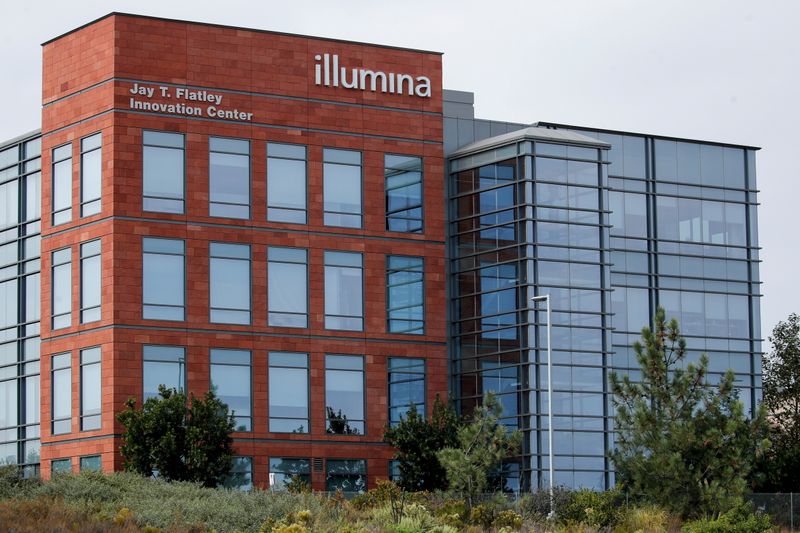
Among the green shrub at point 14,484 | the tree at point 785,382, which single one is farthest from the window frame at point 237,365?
the tree at point 785,382

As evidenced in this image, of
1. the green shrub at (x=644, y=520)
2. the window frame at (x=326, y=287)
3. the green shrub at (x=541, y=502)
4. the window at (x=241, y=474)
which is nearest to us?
the green shrub at (x=644, y=520)

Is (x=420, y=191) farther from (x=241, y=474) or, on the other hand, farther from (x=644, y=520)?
(x=644, y=520)

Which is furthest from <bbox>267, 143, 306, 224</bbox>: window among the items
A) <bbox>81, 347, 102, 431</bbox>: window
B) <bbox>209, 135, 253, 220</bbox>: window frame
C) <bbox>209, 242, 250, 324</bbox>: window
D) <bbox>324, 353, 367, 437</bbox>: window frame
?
<bbox>81, 347, 102, 431</bbox>: window

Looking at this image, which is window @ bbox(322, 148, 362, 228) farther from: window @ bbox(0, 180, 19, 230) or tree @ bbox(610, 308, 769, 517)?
tree @ bbox(610, 308, 769, 517)

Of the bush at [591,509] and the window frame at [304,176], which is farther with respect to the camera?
the window frame at [304,176]

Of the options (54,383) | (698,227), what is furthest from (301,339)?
(698,227)

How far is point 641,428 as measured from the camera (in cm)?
4184

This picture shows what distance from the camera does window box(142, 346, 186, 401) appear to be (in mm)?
50750

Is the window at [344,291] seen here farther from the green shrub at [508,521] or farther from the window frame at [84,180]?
the green shrub at [508,521]

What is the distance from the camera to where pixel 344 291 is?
54500 millimetres

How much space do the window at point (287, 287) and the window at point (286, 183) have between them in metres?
1.23

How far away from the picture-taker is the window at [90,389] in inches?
2004

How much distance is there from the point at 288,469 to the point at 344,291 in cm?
645

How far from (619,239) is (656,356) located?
18287mm
